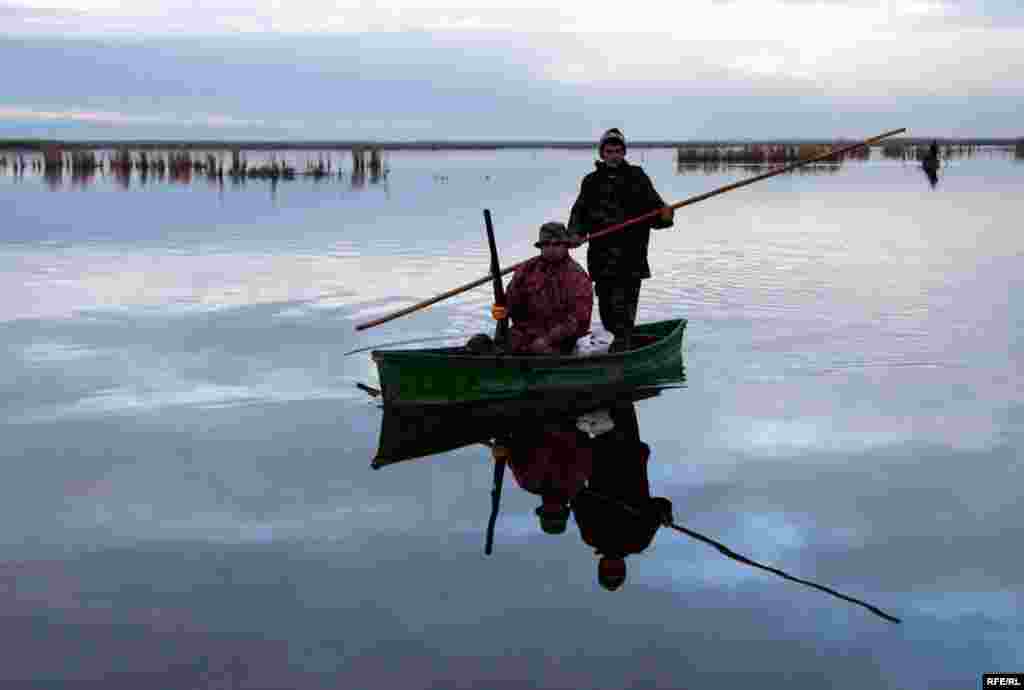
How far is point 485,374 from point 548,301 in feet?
3.43

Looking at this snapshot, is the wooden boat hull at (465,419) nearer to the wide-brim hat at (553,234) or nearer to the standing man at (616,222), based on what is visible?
the standing man at (616,222)

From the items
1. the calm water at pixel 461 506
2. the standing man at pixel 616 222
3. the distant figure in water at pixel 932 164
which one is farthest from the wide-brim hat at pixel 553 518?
the distant figure in water at pixel 932 164

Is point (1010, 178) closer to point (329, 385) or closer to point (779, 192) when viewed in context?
point (779, 192)

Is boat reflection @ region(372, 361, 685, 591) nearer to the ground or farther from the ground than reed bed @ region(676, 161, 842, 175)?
nearer to the ground

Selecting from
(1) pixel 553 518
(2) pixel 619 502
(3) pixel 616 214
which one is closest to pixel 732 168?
(3) pixel 616 214

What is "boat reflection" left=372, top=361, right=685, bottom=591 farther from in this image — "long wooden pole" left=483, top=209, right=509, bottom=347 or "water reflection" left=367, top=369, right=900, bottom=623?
"long wooden pole" left=483, top=209, right=509, bottom=347

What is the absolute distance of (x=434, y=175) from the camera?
70.4m

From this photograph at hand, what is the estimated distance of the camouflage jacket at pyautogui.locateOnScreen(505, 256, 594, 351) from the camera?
1209 cm

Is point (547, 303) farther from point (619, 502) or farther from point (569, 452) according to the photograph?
point (619, 502)

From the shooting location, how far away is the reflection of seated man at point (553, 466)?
8.76 m

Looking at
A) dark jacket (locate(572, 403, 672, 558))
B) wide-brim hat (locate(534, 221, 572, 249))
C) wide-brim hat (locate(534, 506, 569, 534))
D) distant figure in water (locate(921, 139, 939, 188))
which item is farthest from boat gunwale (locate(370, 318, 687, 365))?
distant figure in water (locate(921, 139, 939, 188))

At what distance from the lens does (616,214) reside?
13133mm

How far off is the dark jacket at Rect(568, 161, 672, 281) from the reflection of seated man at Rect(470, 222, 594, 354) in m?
0.98

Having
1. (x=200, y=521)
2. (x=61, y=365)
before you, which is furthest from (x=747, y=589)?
(x=61, y=365)
